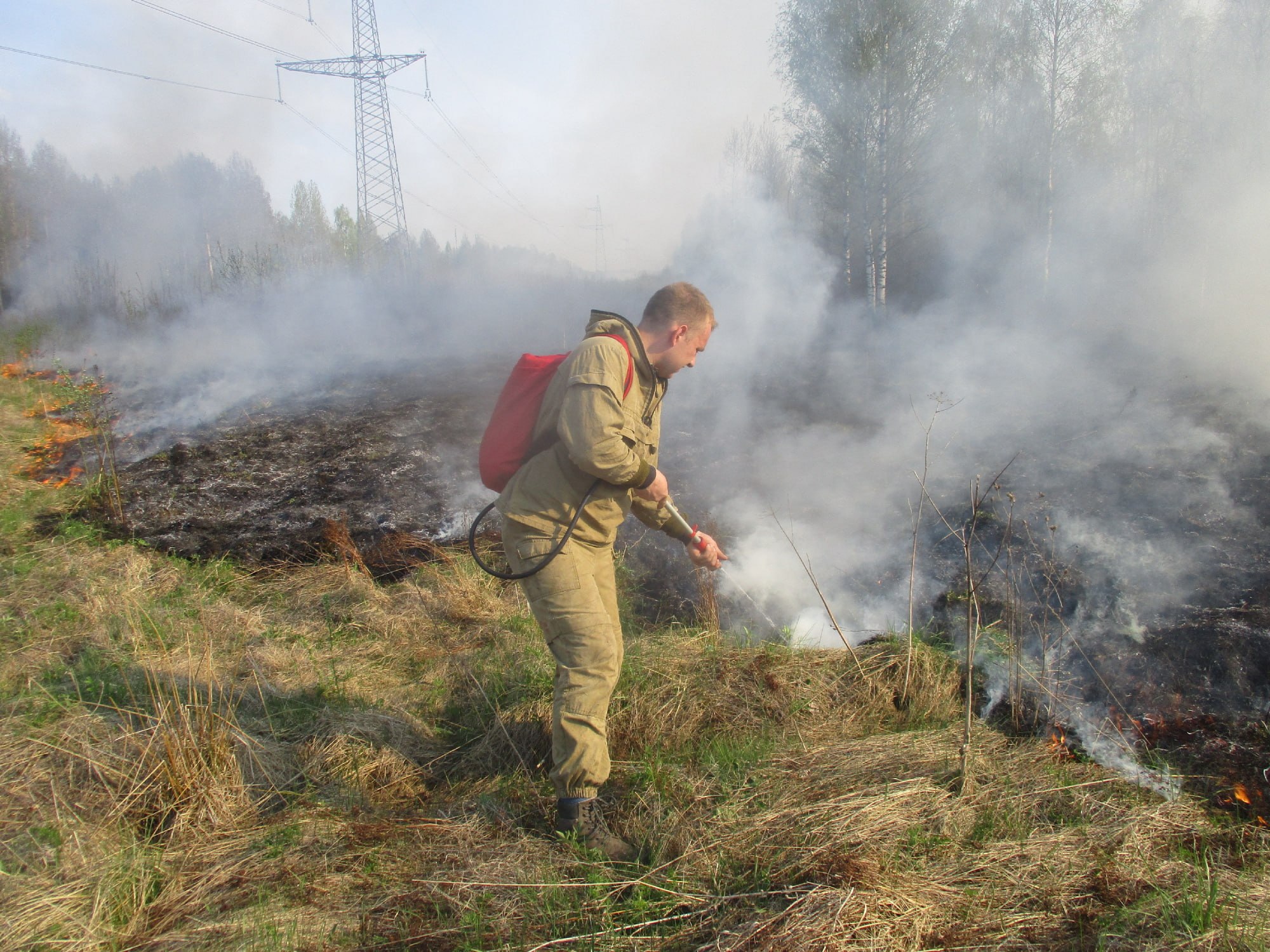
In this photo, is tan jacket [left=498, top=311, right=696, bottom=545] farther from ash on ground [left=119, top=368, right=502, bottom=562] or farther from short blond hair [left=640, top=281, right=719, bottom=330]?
ash on ground [left=119, top=368, right=502, bottom=562]

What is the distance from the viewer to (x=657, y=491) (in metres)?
2.54

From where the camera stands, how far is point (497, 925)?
191cm

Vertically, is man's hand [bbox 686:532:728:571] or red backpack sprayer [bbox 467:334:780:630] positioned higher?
red backpack sprayer [bbox 467:334:780:630]

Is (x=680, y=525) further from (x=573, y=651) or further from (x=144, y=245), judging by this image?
(x=144, y=245)

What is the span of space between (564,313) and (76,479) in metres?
13.5

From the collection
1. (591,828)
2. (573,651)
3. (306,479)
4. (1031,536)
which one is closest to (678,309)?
(573,651)

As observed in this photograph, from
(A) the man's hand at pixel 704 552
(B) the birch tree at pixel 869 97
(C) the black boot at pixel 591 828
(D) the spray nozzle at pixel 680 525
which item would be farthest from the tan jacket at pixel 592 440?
(B) the birch tree at pixel 869 97

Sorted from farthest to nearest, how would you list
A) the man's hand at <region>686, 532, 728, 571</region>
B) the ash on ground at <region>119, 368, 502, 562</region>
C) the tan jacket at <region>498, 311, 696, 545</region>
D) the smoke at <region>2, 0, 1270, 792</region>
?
the ash on ground at <region>119, 368, 502, 562</region>
the smoke at <region>2, 0, 1270, 792</region>
the man's hand at <region>686, 532, 728, 571</region>
the tan jacket at <region>498, 311, 696, 545</region>

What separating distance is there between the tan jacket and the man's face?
0.06 meters

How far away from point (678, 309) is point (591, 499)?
0.74m

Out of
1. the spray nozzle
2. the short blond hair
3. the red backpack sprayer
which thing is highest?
the short blond hair

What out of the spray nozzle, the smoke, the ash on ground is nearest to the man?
the spray nozzle

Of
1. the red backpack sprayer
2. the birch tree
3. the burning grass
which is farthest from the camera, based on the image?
the birch tree

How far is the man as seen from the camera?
2248 millimetres
